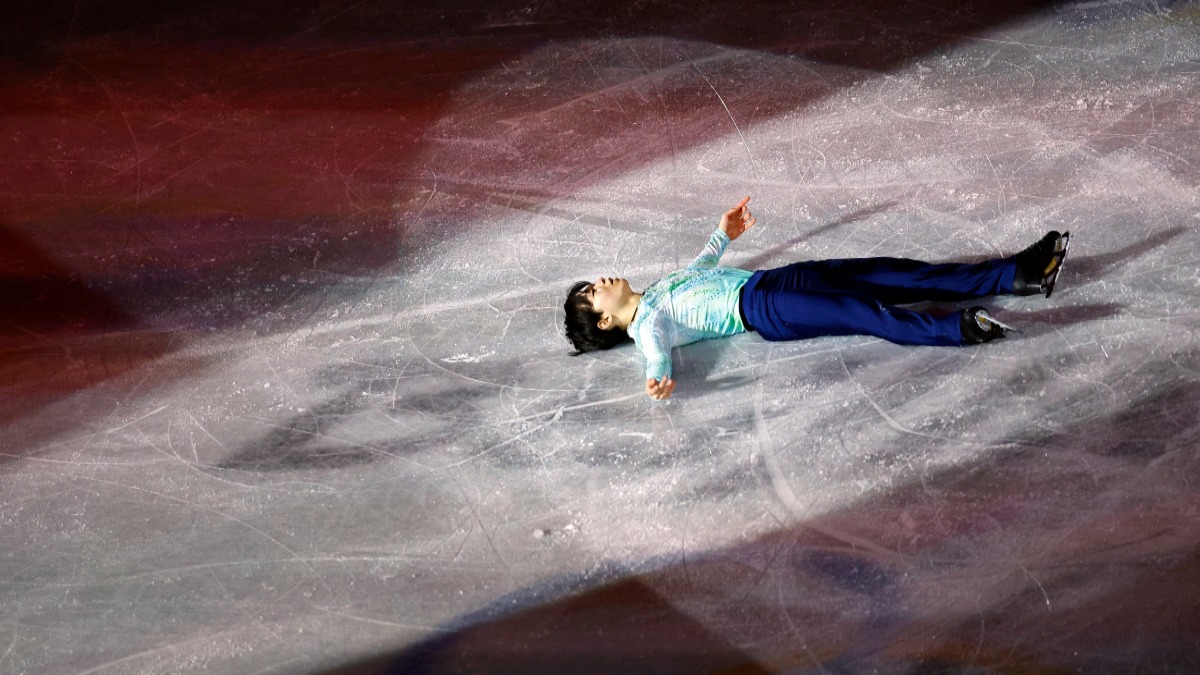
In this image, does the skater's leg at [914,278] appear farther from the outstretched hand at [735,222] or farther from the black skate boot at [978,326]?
the outstretched hand at [735,222]

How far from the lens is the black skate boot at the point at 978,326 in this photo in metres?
3.69

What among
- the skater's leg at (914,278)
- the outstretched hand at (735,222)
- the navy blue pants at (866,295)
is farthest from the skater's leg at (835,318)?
the outstretched hand at (735,222)

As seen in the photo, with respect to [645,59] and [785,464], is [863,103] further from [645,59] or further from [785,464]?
[785,464]

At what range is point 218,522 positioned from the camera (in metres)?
4.05

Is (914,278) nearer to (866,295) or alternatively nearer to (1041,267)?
(866,295)

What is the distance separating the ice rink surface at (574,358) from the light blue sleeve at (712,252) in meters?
0.25

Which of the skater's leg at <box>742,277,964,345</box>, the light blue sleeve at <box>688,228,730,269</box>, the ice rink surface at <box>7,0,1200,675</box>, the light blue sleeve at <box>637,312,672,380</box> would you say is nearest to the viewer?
the ice rink surface at <box>7,0,1200,675</box>

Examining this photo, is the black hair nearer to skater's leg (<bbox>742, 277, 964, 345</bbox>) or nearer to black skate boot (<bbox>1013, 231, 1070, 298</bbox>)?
skater's leg (<bbox>742, 277, 964, 345</bbox>)

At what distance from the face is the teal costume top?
84mm

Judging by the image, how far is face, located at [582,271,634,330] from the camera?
4.01 meters

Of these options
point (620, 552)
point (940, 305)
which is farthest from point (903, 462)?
point (620, 552)

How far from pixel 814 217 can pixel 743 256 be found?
1.18ft

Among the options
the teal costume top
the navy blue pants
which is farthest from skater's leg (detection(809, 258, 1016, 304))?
the teal costume top

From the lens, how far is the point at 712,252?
4.13 metres
